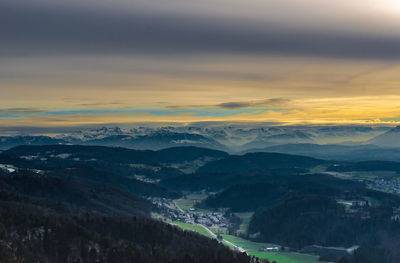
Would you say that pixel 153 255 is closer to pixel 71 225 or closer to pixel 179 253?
pixel 179 253

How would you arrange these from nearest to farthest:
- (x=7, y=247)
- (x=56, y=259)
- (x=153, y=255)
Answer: (x=7, y=247) → (x=56, y=259) → (x=153, y=255)

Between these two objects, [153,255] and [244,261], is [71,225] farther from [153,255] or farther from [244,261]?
[244,261]

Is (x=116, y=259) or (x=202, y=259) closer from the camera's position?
(x=116, y=259)

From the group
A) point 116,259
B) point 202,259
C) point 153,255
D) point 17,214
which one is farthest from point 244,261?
point 17,214

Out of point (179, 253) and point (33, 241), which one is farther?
point (179, 253)

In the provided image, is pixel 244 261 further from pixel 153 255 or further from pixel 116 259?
pixel 116 259

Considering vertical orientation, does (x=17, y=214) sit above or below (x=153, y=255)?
above

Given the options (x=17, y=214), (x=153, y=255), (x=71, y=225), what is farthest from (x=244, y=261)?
(x=17, y=214)

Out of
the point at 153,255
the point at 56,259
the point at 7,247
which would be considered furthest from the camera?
the point at 153,255

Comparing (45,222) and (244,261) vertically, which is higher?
→ (45,222)
